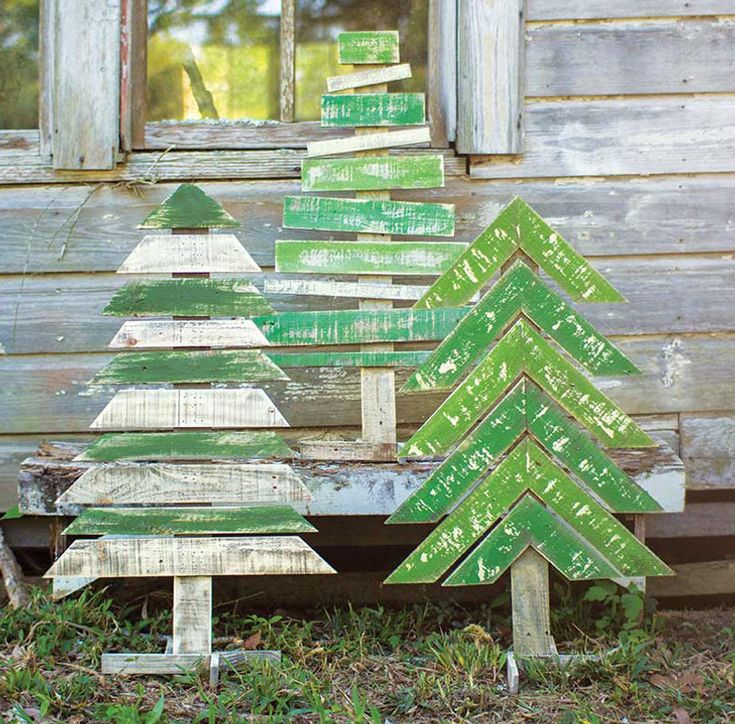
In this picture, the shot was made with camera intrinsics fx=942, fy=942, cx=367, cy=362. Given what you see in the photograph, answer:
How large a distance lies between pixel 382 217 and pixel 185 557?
139cm

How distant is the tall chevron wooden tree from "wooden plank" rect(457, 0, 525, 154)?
89 centimetres

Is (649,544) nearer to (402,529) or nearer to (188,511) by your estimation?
(402,529)

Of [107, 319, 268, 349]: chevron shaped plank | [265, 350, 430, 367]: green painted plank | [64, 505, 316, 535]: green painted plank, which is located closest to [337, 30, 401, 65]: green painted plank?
[265, 350, 430, 367]: green painted plank

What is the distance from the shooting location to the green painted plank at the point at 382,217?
3365 mm

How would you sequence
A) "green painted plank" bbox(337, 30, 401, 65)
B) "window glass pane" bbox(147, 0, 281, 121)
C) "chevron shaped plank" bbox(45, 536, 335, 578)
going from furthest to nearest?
1. "window glass pane" bbox(147, 0, 281, 121)
2. "green painted plank" bbox(337, 30, 401, 65)
3. "chevron shaped plank" bbox(45, 536, 335, 578)

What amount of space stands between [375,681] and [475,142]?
196 cm

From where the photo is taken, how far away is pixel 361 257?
3.36 meters

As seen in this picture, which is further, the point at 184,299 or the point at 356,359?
the point at 356,359

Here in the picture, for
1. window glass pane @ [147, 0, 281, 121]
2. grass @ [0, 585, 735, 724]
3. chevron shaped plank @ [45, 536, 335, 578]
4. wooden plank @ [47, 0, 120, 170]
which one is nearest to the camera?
grass @ [0, 585, 735, 724]

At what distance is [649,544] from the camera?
403cm

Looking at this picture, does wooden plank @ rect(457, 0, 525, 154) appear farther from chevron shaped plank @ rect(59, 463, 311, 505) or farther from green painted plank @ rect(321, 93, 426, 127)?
chevron shaped plank @ rect(59, 463, 311, 505)

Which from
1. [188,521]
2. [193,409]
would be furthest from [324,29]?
[188,521]

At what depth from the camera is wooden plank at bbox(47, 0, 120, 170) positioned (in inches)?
138

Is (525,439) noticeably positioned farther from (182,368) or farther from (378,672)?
(182,368)
